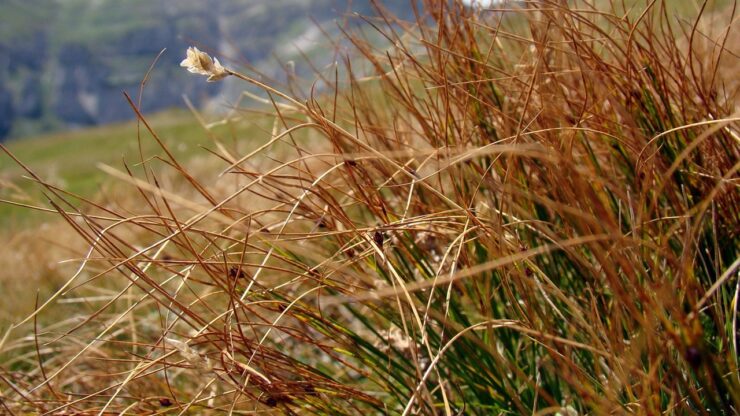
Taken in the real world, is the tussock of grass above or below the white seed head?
below

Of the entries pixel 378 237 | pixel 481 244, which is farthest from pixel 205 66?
pixel 481 244

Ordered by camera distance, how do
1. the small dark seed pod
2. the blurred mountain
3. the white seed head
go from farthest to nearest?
the blurred mountain → the small dark seed pod → the white seed head

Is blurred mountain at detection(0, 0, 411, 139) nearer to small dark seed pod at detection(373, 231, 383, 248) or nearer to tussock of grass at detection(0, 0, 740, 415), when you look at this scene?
tussock of grass at detection(0, 0, 740, 415)

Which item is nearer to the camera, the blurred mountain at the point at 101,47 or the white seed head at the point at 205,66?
the white seed head at the point at 205,66

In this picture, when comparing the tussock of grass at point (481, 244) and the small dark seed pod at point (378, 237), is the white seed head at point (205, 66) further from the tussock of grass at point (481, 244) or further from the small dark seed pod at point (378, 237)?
the small dark seed pod at point (378, 237)

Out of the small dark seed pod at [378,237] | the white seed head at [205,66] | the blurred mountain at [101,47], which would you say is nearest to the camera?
the white seed head at [205,66]

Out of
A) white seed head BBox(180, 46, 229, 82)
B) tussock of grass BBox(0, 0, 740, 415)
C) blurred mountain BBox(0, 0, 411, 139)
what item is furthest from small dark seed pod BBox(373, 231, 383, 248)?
blurred mountain BBox(0, 0, 411, 139)

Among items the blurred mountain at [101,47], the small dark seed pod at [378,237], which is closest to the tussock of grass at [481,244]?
the small dark seed pod at [378,237]

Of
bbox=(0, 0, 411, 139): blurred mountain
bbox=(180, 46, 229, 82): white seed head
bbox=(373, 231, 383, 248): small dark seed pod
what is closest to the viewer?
bbox=(180, 46, 229, 82): white seed head
